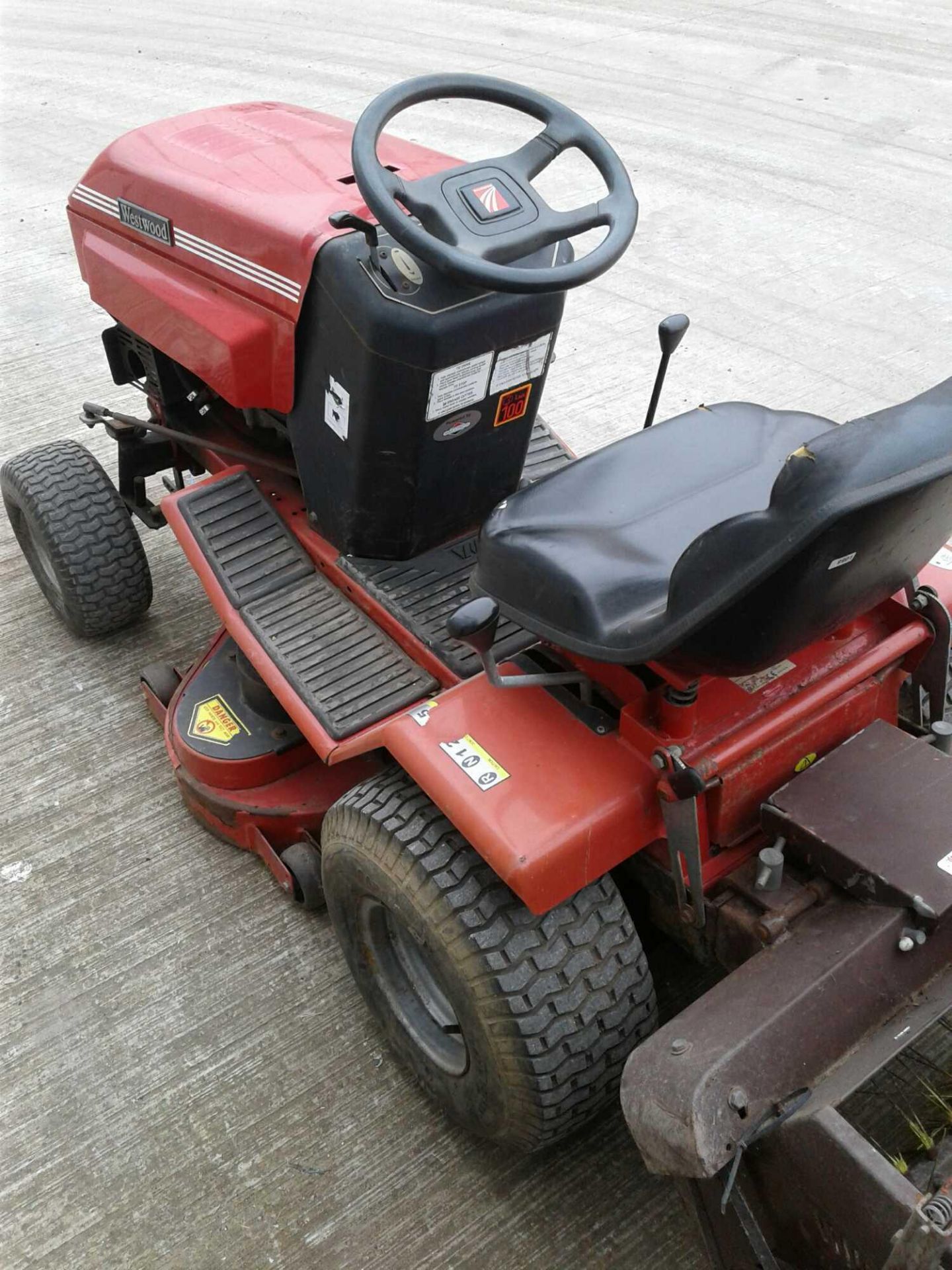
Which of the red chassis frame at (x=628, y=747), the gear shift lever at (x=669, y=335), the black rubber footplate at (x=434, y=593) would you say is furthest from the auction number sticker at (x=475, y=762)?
the gear shift lever at (x=669, y=335)

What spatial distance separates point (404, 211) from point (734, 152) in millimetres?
4467

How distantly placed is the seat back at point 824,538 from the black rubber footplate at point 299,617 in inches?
30.6

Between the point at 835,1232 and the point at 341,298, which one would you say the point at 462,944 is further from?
the point at 341,298

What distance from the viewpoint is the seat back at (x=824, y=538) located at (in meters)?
1.31

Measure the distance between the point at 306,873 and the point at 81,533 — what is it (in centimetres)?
107

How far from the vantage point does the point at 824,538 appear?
1340 millimetres

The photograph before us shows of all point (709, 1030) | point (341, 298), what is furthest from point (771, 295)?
point (709, 1030)

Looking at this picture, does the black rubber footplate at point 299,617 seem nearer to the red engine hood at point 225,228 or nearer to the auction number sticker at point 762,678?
the red engine hood at point 225,228

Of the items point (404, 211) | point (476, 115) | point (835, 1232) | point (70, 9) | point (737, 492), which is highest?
point (404, 211)

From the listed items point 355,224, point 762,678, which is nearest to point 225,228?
point 355,224

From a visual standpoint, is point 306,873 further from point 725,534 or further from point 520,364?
point 725,534

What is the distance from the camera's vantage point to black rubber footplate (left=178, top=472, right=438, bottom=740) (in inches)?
86.5

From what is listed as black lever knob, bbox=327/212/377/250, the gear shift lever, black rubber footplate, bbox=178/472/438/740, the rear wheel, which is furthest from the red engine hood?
the rear wheel

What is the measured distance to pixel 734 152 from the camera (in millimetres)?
6043
